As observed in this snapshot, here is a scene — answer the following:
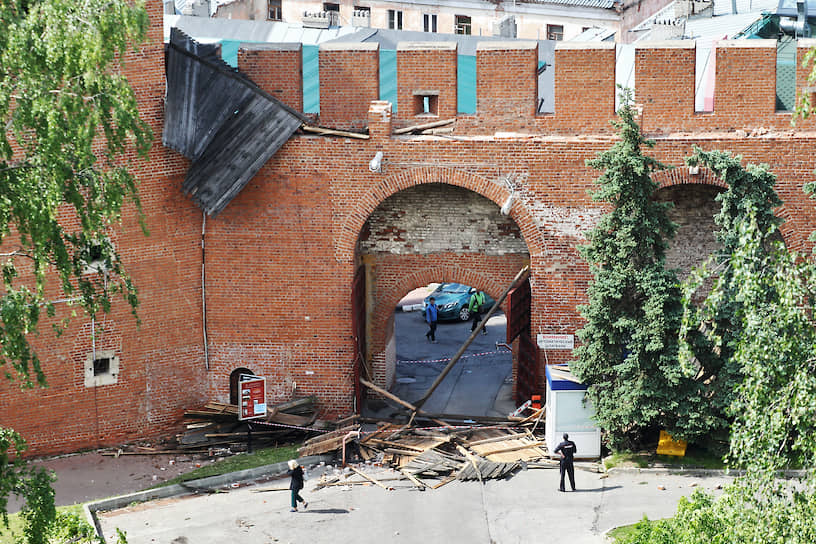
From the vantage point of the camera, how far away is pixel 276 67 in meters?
21.6

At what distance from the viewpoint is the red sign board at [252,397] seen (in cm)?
2130

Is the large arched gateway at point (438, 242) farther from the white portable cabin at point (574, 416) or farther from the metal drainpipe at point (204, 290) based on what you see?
the white portable cabin at point (574, 416)

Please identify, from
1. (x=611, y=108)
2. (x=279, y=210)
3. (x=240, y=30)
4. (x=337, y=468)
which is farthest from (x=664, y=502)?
(x=240, y=30)

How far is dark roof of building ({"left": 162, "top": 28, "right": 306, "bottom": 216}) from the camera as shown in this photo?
21.0m

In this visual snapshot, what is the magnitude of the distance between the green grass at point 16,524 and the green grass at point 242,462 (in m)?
1.48

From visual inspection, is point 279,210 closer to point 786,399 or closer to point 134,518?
point 134,518

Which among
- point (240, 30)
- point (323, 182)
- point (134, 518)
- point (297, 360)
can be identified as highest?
point (240, 30)

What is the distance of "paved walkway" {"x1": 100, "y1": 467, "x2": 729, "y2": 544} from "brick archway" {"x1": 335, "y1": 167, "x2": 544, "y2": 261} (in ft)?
13.5

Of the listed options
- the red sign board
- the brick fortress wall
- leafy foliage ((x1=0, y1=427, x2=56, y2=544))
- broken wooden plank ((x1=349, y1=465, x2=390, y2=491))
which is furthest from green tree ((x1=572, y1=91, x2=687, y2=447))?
leafy foliage ((x1=0, y1=427, x2=56, y2=544))

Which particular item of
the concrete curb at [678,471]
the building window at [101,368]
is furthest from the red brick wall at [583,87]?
the building window at [101,368]

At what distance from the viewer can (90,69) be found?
13.3 meters

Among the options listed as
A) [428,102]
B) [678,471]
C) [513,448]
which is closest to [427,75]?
[428,102]

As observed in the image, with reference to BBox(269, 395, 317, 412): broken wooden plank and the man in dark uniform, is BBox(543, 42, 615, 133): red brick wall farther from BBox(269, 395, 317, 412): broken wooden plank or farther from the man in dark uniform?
BBox(269, 395, 317, 412): broken wooden plank

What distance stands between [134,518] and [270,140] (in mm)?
6626
